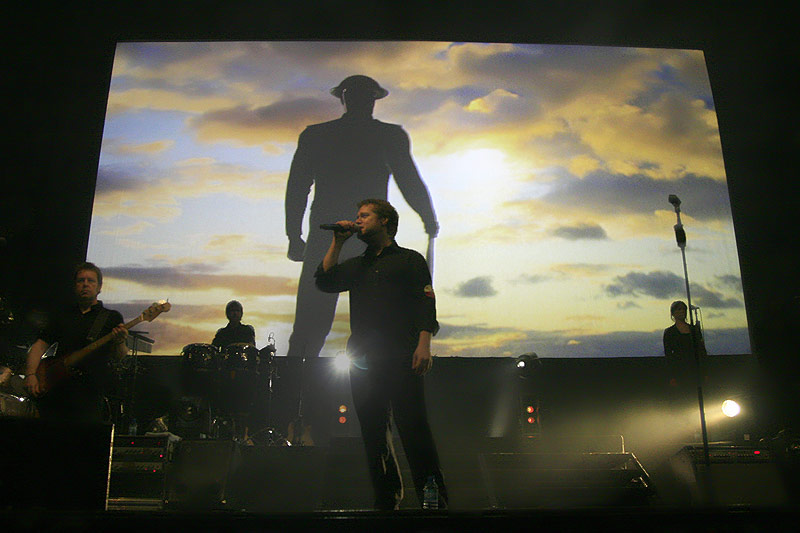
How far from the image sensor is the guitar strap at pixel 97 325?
325 centimetres

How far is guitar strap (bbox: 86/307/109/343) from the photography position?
325 centimetres

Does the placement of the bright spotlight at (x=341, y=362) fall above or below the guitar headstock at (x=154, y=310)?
above

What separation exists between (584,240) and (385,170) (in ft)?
6.14

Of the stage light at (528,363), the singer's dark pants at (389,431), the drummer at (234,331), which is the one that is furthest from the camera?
the stage light at (528,363)

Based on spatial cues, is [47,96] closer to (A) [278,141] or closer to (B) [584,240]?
(A) [278,141]

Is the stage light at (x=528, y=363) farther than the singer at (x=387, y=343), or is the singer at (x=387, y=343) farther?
the stage light at (x=528, y=363)

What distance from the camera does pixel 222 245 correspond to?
19.4 feet

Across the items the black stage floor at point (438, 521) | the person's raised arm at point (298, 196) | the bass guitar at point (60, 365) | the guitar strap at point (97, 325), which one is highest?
the person's raised arm at point (298, 196)

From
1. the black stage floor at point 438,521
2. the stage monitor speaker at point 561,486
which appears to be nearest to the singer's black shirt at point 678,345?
the stage monitor speaker at point 561,486

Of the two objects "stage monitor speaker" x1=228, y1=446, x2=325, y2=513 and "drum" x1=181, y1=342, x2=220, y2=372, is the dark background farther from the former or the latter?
"stage monitor speaker" x1=228, y1=446, x2=325, y2=513

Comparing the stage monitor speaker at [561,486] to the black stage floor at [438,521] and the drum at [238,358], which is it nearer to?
the drum at [238,358]

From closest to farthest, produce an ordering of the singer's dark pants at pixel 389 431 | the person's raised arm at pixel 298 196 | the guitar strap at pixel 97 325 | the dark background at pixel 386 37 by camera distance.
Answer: the singer's dark pants at pixel 389 431 → the guitar strap at pixel 97 325 → the person's raised arm at pixel 298 196 → the dark background at pixel 386 37

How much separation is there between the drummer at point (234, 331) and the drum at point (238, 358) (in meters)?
0.16

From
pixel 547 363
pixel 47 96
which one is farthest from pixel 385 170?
pixel 47 96
